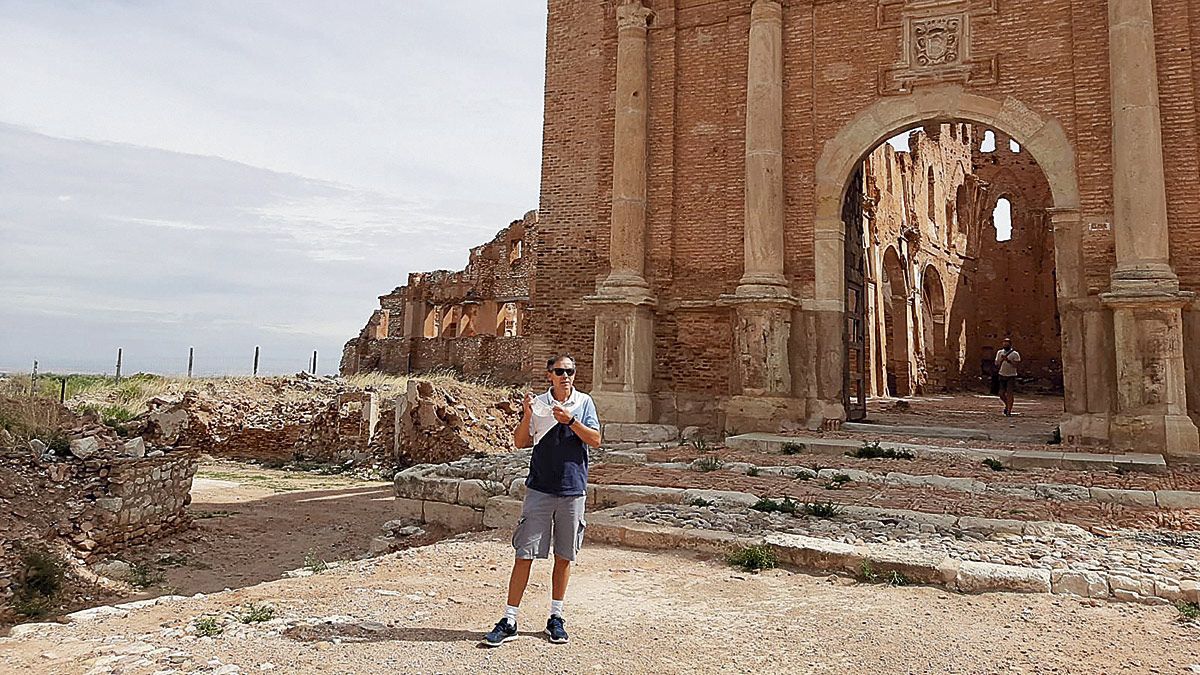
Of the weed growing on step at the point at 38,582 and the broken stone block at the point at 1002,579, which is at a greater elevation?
the broken stone block at the point at 1002,579

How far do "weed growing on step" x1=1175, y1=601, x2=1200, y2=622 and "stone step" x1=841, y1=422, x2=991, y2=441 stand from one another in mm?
6136

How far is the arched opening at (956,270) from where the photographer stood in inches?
915

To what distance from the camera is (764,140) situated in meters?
11.7

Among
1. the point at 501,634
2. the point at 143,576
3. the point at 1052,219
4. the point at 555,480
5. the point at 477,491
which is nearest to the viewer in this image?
the point at 501,634

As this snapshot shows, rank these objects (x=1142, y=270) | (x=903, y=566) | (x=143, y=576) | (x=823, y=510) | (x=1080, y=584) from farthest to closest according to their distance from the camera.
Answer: (x=1142, y=270), (x=143, y=576), (x=823, y=510), (x=903, y=566), (x=1080, y=584)

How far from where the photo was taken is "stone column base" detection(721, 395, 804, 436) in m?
11.0

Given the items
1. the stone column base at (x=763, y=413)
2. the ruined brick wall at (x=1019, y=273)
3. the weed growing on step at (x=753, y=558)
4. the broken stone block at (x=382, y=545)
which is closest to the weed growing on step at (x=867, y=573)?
the weed growing on step at (x=753, y=558)

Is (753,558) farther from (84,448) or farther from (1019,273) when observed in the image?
(1019,273)

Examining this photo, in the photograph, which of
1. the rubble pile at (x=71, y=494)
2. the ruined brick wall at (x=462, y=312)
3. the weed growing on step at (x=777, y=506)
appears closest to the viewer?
the weed growing on step at (x=777, y=506)

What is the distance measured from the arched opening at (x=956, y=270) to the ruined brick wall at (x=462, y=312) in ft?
45.4

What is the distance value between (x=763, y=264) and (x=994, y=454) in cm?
407

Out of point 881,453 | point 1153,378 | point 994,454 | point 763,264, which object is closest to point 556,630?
point 881,453

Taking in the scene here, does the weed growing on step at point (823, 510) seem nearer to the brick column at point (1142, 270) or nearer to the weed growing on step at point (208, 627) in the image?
the weed growing on step at point (208, 627)

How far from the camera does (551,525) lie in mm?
4246
